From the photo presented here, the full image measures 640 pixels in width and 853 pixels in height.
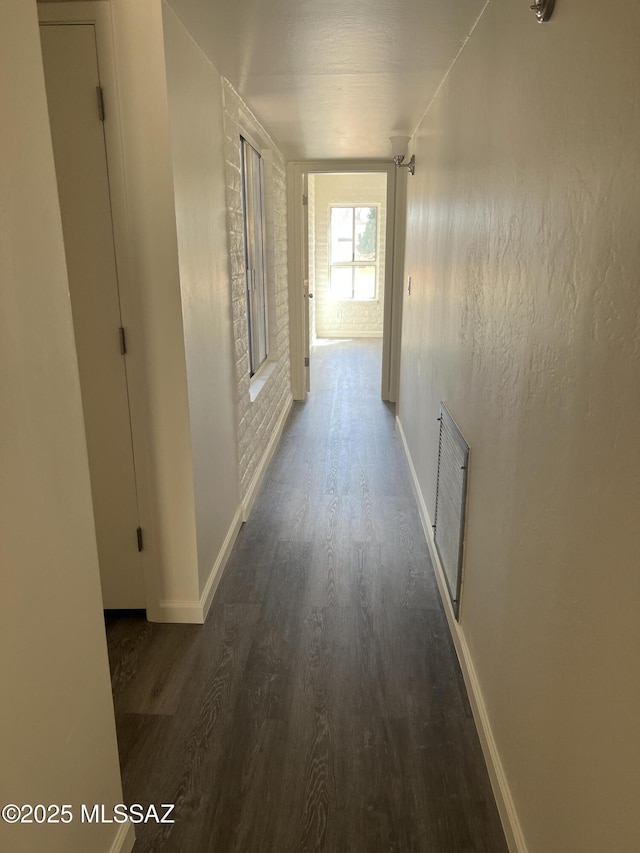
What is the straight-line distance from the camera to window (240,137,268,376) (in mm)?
3998

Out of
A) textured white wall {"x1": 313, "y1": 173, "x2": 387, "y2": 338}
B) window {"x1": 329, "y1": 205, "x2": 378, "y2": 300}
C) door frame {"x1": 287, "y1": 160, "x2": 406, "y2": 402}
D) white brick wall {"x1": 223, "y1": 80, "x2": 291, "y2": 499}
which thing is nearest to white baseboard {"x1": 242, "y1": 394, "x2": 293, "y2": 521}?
white brick wall {"x1": 223, "y1": 80, "x2": 291, "y2": 499}

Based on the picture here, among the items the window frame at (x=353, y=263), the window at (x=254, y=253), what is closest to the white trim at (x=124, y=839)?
the window at (x=254, y=253)

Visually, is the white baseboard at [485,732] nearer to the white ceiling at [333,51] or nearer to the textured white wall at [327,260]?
the white ceiling at [333,51]

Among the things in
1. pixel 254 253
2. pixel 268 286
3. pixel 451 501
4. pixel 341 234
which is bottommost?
pixel 451 501

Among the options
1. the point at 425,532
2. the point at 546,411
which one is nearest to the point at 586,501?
the point at 546,411

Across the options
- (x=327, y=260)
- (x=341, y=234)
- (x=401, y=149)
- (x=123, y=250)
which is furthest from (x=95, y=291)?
(x=341, y=234)

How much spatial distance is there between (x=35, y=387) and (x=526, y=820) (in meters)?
1.41

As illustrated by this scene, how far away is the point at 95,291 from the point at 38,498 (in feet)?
3.88

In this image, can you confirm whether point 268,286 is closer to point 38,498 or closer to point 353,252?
point 38,498

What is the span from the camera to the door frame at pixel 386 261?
16.8ft

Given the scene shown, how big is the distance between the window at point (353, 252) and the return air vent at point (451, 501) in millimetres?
7393

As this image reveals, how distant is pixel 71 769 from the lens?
3.92 feet

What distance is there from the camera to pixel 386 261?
5289mm

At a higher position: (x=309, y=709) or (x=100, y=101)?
(x=100, y=101)
